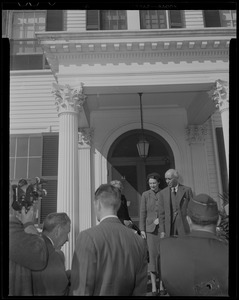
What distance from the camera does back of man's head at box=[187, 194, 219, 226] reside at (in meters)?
2.09

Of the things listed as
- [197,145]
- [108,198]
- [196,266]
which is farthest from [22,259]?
[197,145]

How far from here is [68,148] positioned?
4949 mm

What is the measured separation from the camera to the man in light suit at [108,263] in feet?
6.22

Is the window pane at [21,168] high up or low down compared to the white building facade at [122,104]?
down

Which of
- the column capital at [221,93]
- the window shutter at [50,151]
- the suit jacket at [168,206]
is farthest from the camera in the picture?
the window shutter at [50,151]

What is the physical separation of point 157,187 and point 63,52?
2.99m

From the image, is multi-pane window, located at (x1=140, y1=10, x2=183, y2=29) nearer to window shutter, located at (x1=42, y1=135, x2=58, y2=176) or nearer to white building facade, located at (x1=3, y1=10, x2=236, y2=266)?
white building facade, located at (x1=3, y1=10, x2=236, y2=266)

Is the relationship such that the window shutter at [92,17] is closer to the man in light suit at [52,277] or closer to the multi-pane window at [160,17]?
the multi-pane window at [160,17]

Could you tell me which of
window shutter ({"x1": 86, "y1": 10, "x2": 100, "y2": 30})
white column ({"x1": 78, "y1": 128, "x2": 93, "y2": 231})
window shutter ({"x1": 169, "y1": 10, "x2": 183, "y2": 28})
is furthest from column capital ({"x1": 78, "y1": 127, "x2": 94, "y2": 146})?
window shutter ({"x1": 169, "y1": 10, "x2": 183, "y2": 28})

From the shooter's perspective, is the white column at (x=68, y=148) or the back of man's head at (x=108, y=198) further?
the white column at (x=68, y=148)

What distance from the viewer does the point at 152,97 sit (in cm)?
576

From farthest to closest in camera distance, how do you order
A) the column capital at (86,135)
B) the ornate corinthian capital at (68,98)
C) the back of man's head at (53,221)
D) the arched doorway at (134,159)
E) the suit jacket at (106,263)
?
the column capital at (86,135), the arched doorway at (134,159), the ornate corinthian capital at (68,98), the back of man's head at (53,221), the suit jacket at (106,263)

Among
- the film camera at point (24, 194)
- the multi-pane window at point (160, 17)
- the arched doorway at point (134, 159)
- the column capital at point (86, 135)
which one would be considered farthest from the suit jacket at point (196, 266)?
the column capital at point (86, 135)
